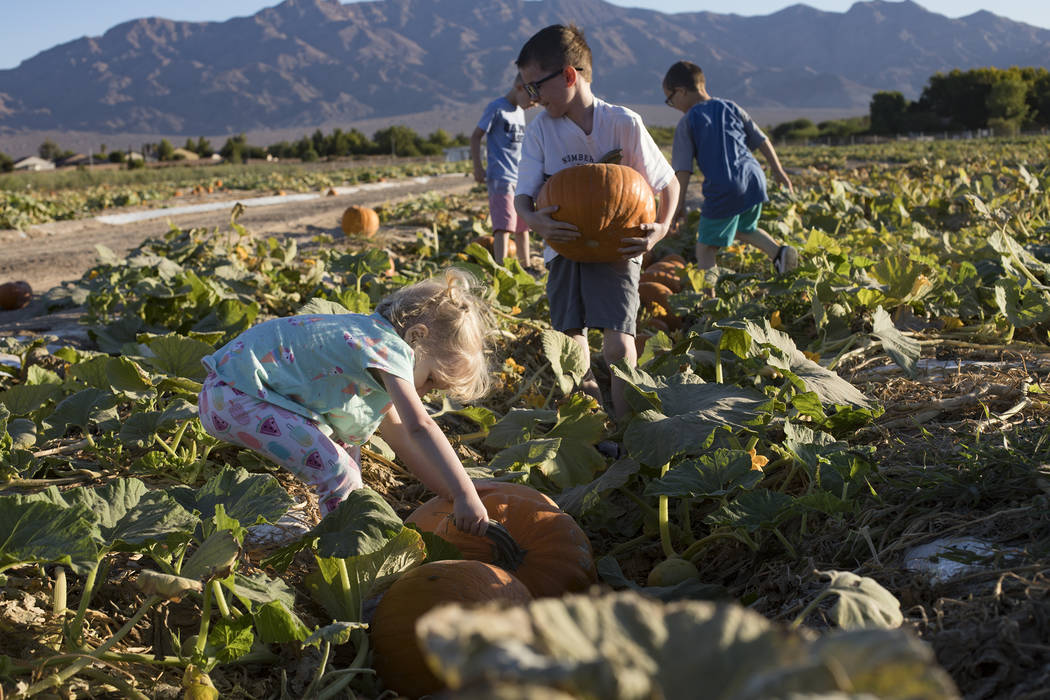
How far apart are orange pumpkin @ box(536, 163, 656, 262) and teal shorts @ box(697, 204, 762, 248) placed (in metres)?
1.80

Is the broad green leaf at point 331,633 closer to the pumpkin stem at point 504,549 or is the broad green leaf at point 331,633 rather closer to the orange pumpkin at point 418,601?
the orange pumpkin at point 418,601

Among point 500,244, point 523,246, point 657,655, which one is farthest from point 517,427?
point 523,246

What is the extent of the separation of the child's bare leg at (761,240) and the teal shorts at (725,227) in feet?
0.08

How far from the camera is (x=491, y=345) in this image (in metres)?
4.11

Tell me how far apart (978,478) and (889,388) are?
3.39 ft

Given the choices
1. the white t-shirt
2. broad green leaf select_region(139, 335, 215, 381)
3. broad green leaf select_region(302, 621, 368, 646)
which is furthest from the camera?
the white t-shirt

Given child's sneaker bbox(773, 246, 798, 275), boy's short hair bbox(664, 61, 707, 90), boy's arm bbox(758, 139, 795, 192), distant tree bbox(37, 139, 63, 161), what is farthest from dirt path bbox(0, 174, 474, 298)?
distant tree bbox(37, 139, 63, 161)

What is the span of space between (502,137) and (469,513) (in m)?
4.48

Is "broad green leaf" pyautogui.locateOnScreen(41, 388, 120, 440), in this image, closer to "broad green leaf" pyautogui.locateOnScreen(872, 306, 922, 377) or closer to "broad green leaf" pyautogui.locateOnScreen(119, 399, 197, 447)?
"broad green leaf" pyautogui.locateOnScreen(119, 399, 197, 447)

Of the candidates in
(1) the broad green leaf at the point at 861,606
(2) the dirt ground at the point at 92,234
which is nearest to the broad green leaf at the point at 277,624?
(1) the broad green leaf at the point at 861,606

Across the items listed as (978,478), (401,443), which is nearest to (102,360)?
(401,443)

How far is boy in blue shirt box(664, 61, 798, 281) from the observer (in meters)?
5.11

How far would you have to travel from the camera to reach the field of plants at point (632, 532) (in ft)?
2.20

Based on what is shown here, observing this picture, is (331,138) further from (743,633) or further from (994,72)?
(743,633)
